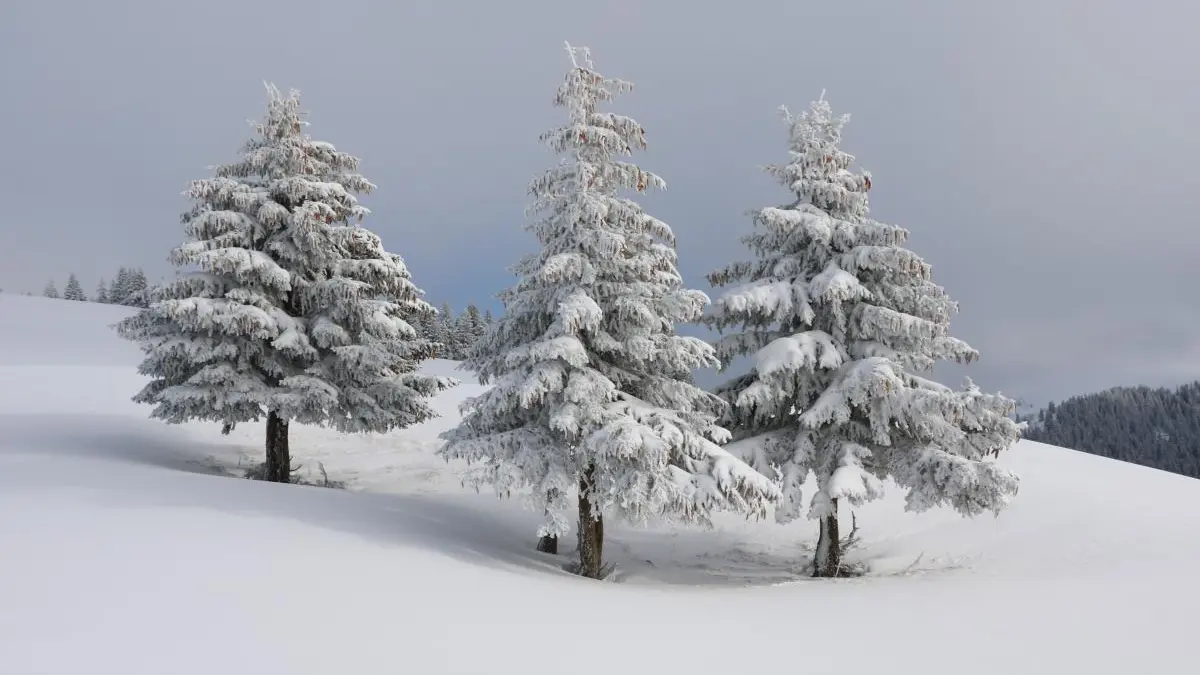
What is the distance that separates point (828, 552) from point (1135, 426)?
175 m

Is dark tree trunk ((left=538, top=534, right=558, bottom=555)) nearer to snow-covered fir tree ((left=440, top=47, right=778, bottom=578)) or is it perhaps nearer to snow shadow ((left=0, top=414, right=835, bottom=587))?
snow shadow ((left=0, top=414, right=835, bottom=587))

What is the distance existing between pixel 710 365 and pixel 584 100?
198 inches

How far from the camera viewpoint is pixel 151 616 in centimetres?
579

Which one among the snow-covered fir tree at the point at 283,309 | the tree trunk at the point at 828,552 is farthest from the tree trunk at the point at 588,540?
the snow-covered fir tree at the point at 283,309

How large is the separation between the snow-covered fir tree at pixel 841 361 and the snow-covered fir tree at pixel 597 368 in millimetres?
1657

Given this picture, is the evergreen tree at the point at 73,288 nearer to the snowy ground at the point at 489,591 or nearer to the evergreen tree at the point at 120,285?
the evergreen tree at the point at 120,285

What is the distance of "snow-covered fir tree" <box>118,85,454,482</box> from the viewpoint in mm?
14406

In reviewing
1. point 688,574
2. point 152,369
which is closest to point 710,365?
point 688,574

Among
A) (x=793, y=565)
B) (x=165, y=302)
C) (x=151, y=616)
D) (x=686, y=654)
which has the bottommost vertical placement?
(x=793, y=565)

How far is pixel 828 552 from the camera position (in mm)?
13062

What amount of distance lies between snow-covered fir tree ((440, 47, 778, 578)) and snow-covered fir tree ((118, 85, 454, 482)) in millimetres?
4794

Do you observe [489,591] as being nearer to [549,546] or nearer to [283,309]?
[549,546]

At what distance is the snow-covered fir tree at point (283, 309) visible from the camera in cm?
1441

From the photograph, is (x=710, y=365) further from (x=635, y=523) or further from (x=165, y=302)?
(x=165, y=302)
